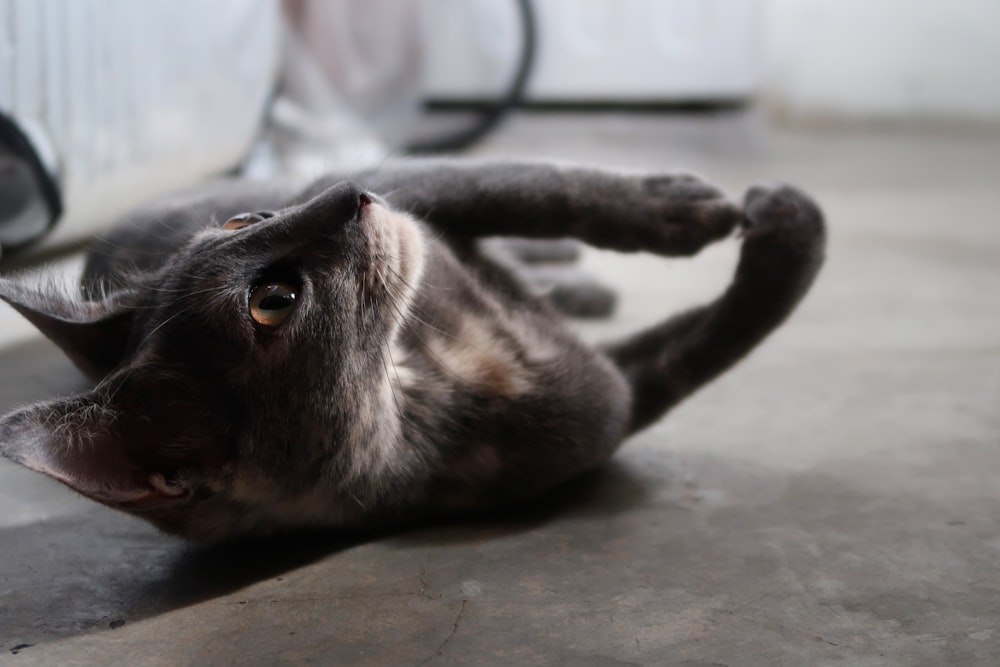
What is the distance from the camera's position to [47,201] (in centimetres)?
244

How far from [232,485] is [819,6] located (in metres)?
4.15

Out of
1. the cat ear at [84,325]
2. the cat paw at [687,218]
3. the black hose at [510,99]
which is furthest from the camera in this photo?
the black hose at [510,99]

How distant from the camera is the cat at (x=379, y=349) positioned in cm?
122

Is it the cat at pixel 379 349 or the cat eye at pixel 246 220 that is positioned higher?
the cat eye at pixel 246 220

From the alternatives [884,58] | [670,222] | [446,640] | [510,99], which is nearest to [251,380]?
[446,640]

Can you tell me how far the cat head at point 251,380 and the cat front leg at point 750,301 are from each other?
465 mm

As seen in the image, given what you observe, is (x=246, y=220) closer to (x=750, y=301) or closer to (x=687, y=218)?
(x=687, y=218)

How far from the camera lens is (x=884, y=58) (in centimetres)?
467

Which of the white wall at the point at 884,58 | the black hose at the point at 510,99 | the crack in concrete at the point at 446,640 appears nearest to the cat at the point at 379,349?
the crack in concrete at the point at 446,640

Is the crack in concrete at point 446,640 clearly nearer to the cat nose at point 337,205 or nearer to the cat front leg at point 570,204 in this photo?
the cat nose at point 337,205

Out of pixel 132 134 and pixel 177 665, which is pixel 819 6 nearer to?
pixel 132 134

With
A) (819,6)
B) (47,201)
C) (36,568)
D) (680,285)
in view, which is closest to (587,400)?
(36,568)

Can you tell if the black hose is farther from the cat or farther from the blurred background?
the cat

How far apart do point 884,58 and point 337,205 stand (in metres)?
4.03
